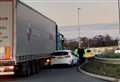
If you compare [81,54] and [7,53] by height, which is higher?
[7,53]

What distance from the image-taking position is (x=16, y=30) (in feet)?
69.2

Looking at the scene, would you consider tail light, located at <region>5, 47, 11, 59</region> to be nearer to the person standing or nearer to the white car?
the white car

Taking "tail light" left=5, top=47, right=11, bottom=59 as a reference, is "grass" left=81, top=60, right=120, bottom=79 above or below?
below

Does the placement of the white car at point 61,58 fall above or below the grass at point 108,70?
above

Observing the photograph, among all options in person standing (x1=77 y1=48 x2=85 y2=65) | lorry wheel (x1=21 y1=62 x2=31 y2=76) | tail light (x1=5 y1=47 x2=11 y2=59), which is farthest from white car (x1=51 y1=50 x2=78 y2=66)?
tail light (x1=5 y1=47 x2=11 y2=59)

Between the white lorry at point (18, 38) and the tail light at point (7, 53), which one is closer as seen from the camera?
the tail light at point (7, 53)

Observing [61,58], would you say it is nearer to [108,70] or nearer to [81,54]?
[81,54]

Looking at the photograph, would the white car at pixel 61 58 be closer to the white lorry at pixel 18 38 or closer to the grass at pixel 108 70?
the white lorry at pixel 18 38

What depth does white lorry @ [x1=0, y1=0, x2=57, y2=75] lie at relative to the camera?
68.8 ft

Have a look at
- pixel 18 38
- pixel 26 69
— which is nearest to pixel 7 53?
pixel 18 38

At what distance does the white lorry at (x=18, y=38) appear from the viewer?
20969 mm

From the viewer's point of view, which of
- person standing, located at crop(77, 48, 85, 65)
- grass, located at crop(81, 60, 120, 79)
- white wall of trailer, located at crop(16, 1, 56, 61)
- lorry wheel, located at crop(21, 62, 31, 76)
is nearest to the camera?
white wall of trailer, located at crop(16, 1, 56, 61)

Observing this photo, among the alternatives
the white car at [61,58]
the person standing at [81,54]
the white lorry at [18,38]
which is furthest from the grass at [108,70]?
the person standing at [81,54]

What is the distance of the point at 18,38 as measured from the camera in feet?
70.4
